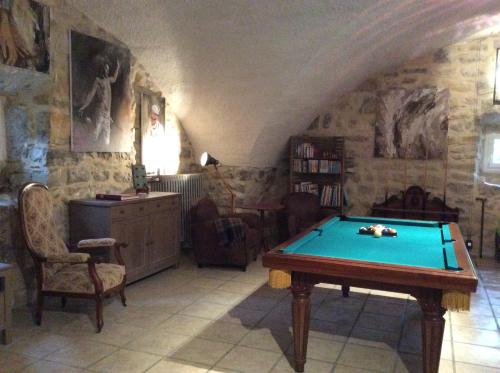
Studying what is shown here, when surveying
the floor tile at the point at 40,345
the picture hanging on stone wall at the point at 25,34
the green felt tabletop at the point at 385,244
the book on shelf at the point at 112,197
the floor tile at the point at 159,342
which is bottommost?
the floor tile at the point at 159,342

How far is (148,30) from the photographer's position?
183 inches

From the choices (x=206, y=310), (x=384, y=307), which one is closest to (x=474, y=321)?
(x=384, y=307)

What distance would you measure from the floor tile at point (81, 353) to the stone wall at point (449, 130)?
189 inches

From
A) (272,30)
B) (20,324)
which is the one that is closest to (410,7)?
(272,30)

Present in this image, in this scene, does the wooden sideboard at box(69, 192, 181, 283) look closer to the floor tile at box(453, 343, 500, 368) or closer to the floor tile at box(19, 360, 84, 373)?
the floor tile at box(19, 360, 84, 373)

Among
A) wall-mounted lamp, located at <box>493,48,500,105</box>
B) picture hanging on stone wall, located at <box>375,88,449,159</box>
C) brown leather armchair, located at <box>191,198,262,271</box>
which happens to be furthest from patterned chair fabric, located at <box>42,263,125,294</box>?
wall-mounted lamp, located at <box>493,48,500,105</box>

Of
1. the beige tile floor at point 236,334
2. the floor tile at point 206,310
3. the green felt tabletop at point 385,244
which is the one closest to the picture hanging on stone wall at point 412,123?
the beige tile floor at point 236,334

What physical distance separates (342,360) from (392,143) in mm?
4406

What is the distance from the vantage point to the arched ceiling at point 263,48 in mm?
4250

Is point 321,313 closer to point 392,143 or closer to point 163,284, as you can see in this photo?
point 163,284

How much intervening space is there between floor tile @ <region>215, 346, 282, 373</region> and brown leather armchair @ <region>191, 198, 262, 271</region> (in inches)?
83.0

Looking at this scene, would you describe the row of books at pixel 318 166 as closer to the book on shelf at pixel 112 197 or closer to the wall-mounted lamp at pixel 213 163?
the wall-mounted lamp at pixel 213 163

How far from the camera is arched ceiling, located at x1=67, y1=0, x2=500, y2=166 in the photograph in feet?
13.9

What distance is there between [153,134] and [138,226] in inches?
56.5
